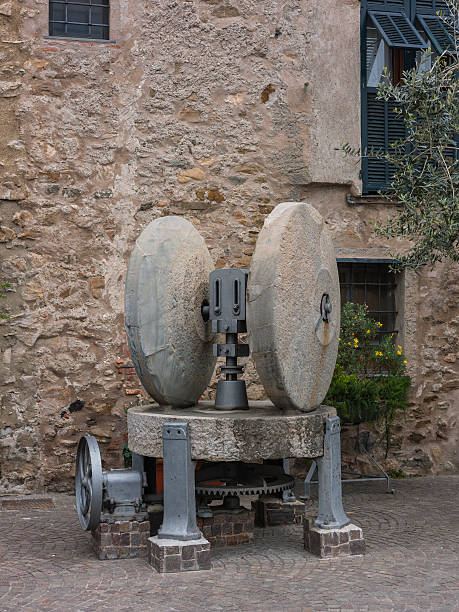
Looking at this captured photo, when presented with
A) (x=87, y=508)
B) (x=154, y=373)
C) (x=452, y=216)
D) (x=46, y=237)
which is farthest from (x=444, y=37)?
(x=87, y=508)

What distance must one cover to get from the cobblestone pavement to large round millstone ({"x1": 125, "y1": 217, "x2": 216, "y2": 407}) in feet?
3.76

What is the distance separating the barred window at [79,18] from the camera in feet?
24.7

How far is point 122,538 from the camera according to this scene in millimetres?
5020

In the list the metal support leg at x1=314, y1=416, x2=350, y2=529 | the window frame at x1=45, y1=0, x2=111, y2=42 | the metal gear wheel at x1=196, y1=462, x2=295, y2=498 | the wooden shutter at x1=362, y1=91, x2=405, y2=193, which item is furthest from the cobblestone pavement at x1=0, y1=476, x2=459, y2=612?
the window frame at x1=45, y1=0, x2=111, y2=42

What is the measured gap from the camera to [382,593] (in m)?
4.25

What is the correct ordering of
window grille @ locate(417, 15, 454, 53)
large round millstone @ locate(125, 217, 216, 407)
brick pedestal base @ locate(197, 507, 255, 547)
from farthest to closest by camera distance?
window grille @ locate(417, 15, 454, 53), brick pedestal base @ locate(197, 507, 255, 547), large round millstone @ locate(125, 217, 216, 407)

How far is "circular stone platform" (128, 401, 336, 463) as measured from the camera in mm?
4773

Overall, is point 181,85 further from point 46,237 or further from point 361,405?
point 361,405

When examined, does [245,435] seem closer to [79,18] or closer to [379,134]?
[379,134]

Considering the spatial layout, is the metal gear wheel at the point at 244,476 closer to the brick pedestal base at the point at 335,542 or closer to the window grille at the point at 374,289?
the brick pedestal base at the point at 335,542

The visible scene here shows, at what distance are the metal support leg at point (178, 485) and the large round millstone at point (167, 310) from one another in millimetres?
497

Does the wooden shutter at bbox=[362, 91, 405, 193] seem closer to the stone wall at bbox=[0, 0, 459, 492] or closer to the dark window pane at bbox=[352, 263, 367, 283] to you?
the stone wall at bbox=[0, 0, 459, 492]

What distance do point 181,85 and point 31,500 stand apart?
397 centimetres

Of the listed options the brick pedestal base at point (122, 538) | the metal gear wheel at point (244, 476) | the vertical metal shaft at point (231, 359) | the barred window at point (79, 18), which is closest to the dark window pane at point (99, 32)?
the barred window at point (79, 18)
